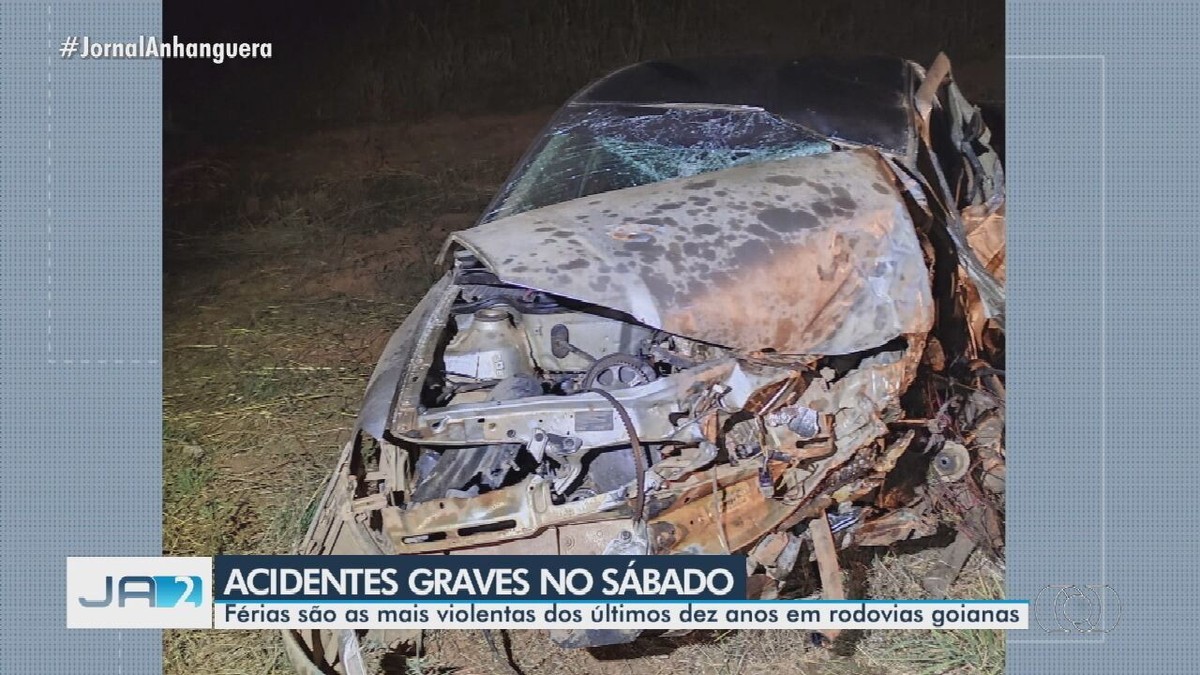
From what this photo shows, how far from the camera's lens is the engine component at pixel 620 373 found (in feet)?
10.7

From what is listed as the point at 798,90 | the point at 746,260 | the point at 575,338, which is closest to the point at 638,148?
the point at 798,90

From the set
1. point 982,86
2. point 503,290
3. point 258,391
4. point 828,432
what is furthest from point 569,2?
point 828,432

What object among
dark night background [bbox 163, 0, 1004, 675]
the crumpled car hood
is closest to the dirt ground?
dark night background [bbox 163, 0, 1004, 675]

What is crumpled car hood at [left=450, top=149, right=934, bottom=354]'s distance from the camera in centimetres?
315

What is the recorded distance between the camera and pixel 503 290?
11.8ft

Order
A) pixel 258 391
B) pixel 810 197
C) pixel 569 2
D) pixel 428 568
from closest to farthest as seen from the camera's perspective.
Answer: pixel 428 568, pixel 810 197, pixel 258 391, pixel 569 2

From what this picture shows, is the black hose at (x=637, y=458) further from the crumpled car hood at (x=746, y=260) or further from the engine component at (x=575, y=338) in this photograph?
the engine component at (x=575, y=338)

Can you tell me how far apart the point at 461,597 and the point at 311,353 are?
259 centimetres

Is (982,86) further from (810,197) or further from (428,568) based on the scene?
(428,568)

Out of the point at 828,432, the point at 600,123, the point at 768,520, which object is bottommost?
the point at 768,520

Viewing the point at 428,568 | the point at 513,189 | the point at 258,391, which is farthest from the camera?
the point at 258,391

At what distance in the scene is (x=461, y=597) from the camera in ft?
10.2

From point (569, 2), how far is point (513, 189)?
3.54 metres

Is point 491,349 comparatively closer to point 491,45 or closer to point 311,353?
point 311,353
